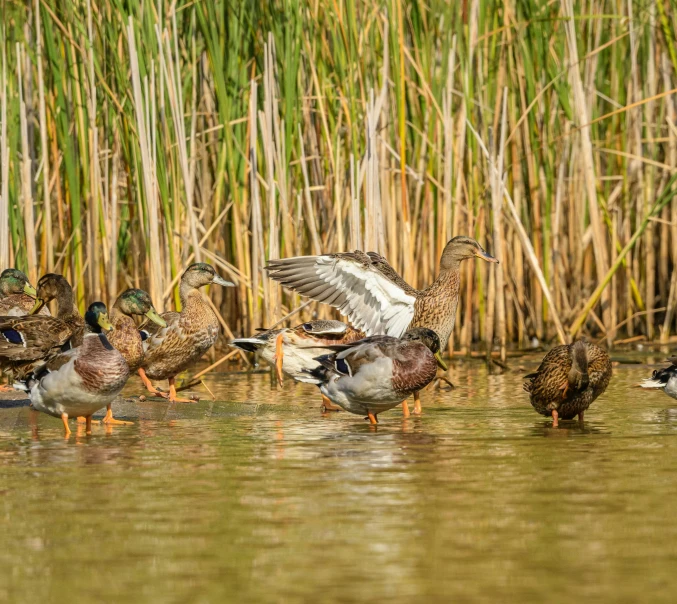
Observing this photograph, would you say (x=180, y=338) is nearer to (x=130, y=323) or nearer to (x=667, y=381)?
(x=130, y=323)

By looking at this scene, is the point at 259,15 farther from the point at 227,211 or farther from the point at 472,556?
the point at 472,556

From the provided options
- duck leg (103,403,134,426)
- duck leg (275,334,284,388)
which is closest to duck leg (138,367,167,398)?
duck leg (275,334,284,388)

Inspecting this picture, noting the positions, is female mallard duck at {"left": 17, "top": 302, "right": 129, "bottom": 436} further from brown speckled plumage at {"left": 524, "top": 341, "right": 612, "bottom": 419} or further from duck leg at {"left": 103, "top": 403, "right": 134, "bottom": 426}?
brown speckled plumage at {"left": 524, "top": 341, "right": 612, "bottom": 419}

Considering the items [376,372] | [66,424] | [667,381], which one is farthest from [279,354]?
[667,381]

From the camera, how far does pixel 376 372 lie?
307 inches

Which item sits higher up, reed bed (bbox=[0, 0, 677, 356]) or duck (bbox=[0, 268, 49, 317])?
reed bed (bbox=[0, 0, 677, 356])

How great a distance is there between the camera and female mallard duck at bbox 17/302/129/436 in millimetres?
7375

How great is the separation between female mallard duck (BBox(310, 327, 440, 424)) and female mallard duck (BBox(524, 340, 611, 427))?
0.66m

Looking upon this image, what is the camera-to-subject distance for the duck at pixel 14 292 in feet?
33.0

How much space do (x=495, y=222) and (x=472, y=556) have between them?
Result: 21.3ft

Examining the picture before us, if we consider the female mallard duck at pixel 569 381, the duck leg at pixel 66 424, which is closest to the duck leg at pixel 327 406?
the female mallard duck at pixel 569 381

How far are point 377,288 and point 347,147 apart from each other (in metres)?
1.66

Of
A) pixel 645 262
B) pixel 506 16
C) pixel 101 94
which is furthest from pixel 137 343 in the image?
pixel 645 262

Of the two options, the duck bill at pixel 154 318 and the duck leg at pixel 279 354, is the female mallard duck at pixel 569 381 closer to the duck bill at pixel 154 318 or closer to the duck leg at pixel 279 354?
the duck leg at pixel 279 354
